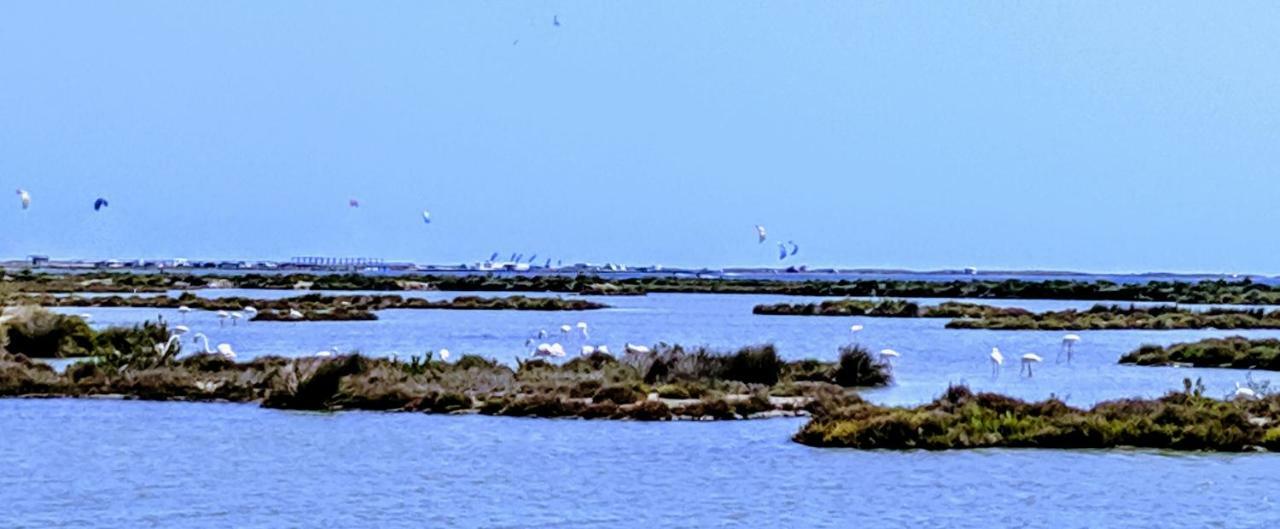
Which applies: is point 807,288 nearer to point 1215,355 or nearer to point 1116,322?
point 1116,322

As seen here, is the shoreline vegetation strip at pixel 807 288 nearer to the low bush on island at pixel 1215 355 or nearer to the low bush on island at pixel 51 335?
the low bush on island at pixel 51 335

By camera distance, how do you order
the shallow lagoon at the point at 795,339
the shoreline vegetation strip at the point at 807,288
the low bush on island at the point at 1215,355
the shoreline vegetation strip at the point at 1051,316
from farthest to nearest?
the shoreline vegetation strip at the point at 807,288 < the shoreline vegetation strip at the point at 1051,316 < the low bush on island at the point at 1215,355 < the shallow lagoon at the point at 795,339

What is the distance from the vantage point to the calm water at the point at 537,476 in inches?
676

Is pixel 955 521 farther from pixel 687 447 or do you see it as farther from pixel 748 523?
pixel 687 447

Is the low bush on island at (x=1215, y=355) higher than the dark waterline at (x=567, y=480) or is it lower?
higher

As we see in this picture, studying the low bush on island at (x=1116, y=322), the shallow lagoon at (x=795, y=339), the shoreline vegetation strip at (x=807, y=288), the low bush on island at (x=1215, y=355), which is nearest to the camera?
the shallow lagoon at (x=795, y=339)

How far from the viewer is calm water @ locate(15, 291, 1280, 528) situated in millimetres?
17172

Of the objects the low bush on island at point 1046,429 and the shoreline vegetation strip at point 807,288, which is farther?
the shoreline vegetation strip at point 807,288

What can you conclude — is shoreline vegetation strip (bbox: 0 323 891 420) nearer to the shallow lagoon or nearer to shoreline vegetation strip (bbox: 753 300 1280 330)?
the shallow lagoon

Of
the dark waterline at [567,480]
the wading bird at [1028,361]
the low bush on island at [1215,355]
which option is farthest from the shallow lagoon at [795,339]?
the dark waterline at [567,480]

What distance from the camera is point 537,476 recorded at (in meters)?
19.7

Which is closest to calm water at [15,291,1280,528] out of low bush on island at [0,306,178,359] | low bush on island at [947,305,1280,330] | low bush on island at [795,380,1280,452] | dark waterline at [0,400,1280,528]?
dark waterline at [0,400,1280,528]

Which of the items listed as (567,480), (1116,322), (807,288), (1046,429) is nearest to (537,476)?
(567,480)

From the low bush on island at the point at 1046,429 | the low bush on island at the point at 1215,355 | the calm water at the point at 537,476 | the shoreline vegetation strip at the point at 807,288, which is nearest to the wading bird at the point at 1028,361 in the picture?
the low bush on island at the point at 1215,355
